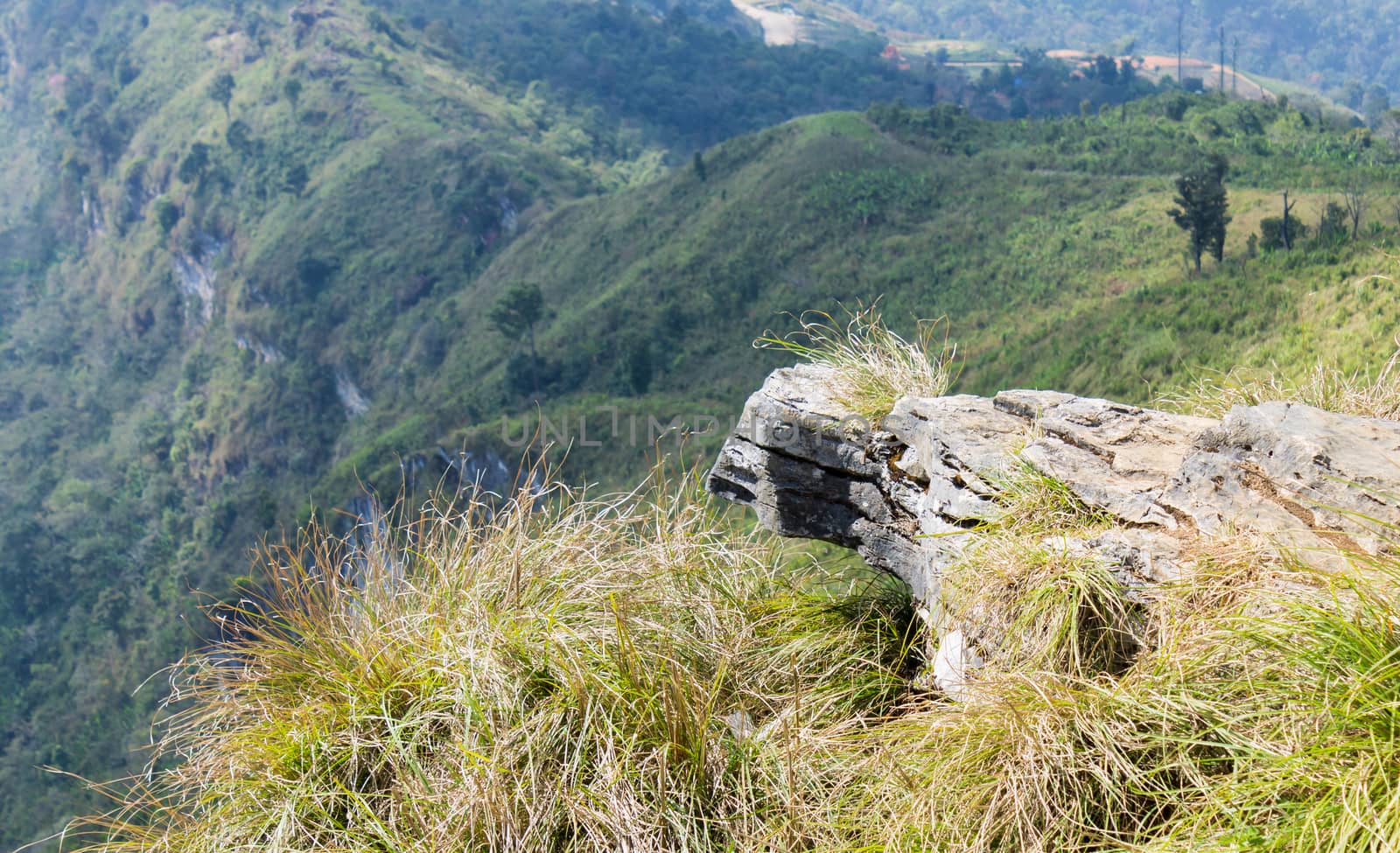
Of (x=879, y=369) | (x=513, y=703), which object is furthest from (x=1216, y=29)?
(x=513, y=703)

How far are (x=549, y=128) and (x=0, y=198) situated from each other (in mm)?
64389

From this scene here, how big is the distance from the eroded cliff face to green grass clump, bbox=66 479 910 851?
0.49 m

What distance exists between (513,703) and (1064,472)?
1902mm

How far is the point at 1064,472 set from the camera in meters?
2.97

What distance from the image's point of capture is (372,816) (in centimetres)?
248

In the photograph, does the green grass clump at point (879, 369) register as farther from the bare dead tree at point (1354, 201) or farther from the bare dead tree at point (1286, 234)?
the bare dead tree at point (1286, 234)

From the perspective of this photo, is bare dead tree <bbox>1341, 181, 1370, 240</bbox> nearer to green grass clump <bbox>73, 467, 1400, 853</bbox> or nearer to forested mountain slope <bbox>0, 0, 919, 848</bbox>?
green grass clump <bbox>73, 467, 1400, 853</bbox>

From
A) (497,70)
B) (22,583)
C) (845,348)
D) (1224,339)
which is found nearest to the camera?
(845,348)

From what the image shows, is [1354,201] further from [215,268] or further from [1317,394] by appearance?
[215,268]

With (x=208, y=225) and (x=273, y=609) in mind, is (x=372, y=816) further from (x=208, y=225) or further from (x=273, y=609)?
(x=208, y=225)

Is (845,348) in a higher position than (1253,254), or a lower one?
higher

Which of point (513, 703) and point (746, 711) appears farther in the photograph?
point (746, 711)

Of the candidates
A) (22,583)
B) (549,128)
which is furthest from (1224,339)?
(549,128)

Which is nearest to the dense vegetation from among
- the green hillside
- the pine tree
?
the pine tree
